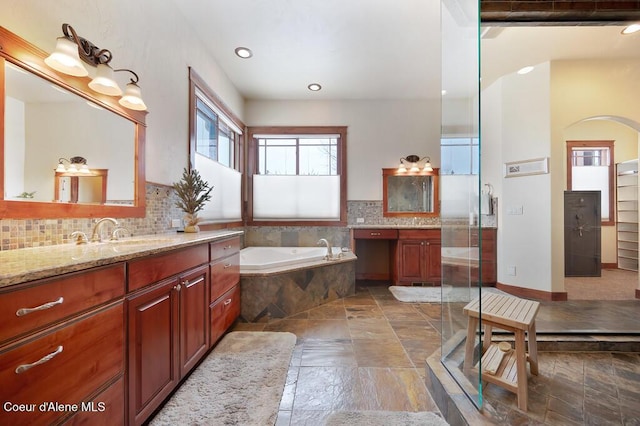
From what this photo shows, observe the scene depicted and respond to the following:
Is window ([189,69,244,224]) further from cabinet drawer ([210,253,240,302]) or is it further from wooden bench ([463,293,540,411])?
wooden bench ([463,293,540,411])

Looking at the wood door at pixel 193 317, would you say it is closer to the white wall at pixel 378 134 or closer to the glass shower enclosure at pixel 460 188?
the glass shower enclosure at pixel 460 188

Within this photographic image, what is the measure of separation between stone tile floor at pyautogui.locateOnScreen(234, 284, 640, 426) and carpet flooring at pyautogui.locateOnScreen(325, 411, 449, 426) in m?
0.05

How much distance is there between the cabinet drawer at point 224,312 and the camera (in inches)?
78.4

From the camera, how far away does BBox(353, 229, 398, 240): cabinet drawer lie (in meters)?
3.94

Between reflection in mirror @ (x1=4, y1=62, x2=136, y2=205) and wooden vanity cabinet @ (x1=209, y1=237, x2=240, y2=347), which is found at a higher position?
reflection in mirror @ (x1=4, y1=62, x2=136, y2=205)

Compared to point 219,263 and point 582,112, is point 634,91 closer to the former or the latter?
point 582,112

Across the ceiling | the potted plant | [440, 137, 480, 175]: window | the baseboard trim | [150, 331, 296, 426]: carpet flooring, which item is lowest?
[150, 331, 296, 426]: carpet flooring

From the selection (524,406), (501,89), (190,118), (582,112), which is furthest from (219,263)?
(582,112)

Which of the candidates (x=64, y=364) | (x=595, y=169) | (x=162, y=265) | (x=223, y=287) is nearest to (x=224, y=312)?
(x=223, y=287)

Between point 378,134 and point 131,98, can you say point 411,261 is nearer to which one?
point 378,134

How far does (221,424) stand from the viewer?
1326 millimetres

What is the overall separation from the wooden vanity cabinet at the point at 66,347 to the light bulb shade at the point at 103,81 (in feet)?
3.76

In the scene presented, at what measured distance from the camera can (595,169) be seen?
14.0 feet

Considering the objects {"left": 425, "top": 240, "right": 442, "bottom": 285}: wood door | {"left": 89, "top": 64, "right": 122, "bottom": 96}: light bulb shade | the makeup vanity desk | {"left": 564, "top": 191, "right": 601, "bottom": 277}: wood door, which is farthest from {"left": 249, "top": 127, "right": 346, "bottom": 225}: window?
{"left": 564, "top": 191, "right": 601, "bottom": 277}: wood door
